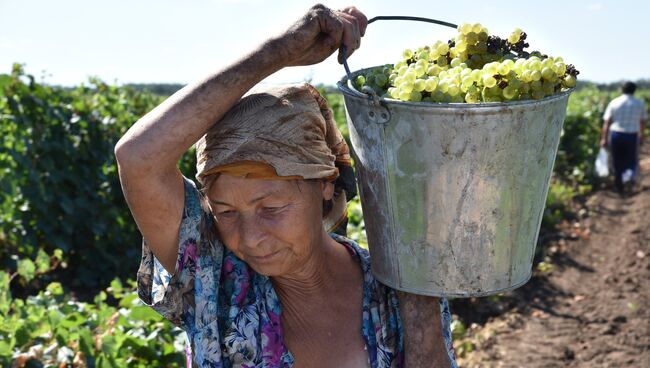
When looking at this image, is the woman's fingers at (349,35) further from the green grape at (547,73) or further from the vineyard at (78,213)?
the vineyard at (78,213)

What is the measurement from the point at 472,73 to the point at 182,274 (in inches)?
32.2

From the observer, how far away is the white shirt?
10.8 meters

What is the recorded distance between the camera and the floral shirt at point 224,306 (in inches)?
73.5

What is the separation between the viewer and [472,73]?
1607 millimetres

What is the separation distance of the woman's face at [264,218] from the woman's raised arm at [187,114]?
115 mm

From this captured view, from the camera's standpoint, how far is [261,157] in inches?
67.9

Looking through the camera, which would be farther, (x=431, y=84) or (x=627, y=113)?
(x=627, y=113)

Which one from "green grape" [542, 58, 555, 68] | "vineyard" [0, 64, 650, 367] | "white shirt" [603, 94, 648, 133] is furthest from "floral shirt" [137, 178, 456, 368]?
"white shirt" [603, 94, 648, 133]

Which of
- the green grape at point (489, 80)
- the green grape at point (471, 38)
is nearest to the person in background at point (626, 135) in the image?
the green grape at point (471, 38)

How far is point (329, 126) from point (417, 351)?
23.5 inches

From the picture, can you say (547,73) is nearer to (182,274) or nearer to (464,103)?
(464,103)

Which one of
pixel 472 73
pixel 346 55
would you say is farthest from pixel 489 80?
pixel 346 55

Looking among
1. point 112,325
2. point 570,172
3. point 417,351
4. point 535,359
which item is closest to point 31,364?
point 112,325

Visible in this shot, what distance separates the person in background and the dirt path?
106 inches
